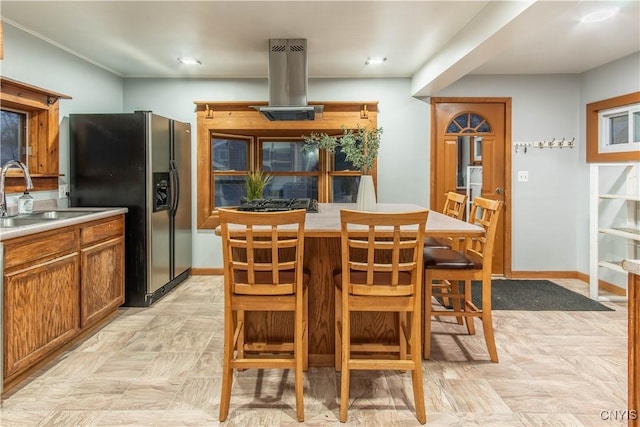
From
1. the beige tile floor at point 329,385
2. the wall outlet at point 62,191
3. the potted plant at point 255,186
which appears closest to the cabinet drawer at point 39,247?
the beige tile floor at point 329,385

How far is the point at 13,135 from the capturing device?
3.28 metres

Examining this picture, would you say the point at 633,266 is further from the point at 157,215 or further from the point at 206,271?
the point at 206,271

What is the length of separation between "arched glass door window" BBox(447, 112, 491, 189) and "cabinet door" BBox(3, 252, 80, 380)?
396 cm

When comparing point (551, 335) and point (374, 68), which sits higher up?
point (374, 68)

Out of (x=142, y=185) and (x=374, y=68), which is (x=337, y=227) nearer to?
(x=142, y=185)

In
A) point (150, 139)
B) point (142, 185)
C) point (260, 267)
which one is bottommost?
point (260, 267)

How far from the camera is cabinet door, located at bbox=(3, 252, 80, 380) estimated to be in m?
2.19

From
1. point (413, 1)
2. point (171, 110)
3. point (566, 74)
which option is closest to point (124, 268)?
point (171, 110)

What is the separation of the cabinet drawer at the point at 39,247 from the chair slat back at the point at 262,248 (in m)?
1.20

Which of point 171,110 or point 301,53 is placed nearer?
point 301,53

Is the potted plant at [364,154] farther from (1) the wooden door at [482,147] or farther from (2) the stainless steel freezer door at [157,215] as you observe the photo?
(1) the wooden door at [482,147]

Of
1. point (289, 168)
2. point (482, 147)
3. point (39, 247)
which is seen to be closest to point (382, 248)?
point (39, 247)

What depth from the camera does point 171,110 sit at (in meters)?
4.80

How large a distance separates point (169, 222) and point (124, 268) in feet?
2.21
